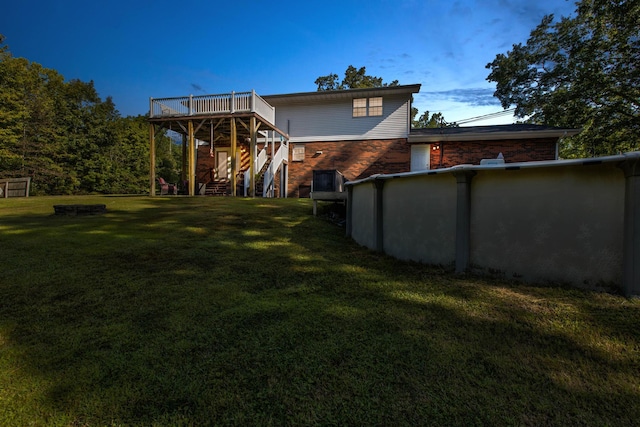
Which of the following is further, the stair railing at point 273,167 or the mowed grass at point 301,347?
the stair railing at point 273,167

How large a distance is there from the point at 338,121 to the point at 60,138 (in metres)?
23.3

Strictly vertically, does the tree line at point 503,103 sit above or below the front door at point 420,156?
above

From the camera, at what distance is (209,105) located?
42.2 feet

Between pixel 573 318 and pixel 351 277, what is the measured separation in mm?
2079

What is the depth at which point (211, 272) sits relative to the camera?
366 centimetres

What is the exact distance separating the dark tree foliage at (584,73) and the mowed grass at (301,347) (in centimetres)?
1853

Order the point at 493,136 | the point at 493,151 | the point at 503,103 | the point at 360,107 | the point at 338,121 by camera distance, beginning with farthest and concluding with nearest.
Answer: the point at 503,103, the point at 338,121, the point at 360,107, the point at 493,151, the point at 493,136

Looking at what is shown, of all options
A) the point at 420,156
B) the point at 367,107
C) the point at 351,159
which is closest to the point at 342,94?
the point at 367,107

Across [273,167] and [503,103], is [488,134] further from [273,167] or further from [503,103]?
[273,167]

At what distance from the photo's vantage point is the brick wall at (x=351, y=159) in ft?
47.1

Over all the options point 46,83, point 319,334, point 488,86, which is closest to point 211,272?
point 319,334

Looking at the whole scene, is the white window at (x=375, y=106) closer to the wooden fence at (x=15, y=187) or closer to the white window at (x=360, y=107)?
the white window at (x=360, y=107)

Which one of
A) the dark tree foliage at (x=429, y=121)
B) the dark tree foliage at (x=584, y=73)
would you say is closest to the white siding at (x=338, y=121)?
the dark tree foliage at (x=584, y=73)

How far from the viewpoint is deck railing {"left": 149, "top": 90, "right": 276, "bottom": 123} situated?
12.4 metres
